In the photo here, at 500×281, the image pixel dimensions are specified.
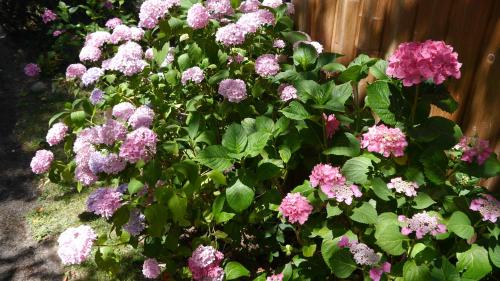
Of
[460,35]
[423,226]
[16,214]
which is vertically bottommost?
[16,214]

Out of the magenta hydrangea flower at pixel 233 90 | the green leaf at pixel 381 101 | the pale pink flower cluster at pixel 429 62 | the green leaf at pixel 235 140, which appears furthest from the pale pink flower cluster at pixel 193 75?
the pale pink flower cluster at pixel 429 62

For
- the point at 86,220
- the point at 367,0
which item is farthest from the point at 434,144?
the point at 86,220

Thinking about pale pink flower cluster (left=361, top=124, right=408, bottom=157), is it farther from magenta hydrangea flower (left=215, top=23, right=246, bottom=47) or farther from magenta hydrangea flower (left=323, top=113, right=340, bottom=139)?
magenta hydrangea flower (left=215, top=23, right=246, bottom=47)

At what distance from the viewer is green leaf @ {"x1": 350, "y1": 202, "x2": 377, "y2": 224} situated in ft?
5.74

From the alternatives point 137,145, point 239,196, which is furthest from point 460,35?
point 137,145

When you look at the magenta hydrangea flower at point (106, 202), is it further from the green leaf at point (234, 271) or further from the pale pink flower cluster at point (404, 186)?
the pale pink flower cluster at point (404, 186)

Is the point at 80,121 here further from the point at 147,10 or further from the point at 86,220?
the point at 86,220

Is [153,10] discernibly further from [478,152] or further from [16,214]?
[16,214]

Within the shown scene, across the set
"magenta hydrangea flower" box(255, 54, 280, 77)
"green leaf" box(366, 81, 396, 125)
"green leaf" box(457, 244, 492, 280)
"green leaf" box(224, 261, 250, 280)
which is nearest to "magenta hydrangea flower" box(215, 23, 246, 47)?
"magenta hydrangea flower" box(255, 54, 280, 77)

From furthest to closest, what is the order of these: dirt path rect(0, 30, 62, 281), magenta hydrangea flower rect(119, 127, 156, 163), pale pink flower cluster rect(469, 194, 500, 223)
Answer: dirt path rect(0, 30, 62, 281) < magenta hydrangea flower rect(119, 127, 156, 163) < pale pink flower cluster rect(469, 194, 500, 223)

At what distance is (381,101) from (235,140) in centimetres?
65

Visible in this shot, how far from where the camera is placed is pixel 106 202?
2.01 m

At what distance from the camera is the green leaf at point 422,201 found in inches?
65.8

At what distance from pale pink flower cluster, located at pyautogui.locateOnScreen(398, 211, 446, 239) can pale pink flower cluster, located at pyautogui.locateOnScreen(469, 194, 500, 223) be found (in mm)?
133
